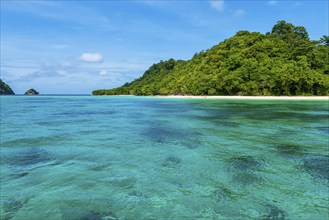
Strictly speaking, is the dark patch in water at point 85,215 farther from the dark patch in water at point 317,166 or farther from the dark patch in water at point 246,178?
the dark patch in water at point 317,166

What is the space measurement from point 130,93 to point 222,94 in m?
100

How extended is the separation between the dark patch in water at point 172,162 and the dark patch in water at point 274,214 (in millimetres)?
4595

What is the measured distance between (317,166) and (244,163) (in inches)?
112

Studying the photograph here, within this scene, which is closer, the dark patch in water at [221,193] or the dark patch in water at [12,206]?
the dark patch in water at [12,206]

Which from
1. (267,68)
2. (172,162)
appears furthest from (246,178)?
(267,68)

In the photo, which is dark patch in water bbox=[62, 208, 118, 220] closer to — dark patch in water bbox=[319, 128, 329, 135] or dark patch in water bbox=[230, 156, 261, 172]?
dark patch in water bbox=[230, 156, 261, 172]

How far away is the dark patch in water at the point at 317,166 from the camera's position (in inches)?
361

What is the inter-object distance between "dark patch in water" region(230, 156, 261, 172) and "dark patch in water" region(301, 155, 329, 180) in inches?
74.1

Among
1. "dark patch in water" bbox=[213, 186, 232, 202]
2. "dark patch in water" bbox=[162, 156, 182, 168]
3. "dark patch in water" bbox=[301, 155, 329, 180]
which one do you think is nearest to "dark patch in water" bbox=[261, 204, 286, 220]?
"dark patch in water" bbox=[213, 186, 232, 202]

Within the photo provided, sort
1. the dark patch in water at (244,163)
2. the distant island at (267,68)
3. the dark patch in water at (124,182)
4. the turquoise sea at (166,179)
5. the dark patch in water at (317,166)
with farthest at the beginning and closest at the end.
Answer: the distant island at (267,68) → the dark patch in water at (244,163) → the dark patch in water at (317,166) → the dark patch in water at (124,182) → the turquoise sea at (166,179)

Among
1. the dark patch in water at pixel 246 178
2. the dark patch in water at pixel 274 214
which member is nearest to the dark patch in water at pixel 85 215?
the dark patch in water at pixel 274 214

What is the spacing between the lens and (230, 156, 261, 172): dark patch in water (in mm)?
10227

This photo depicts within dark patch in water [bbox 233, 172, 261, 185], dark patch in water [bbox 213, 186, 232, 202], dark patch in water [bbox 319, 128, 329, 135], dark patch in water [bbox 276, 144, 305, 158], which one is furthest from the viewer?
Result: dark patch in water [bbox 319, 128, 329, 135]

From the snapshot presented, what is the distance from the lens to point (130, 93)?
190 metres
